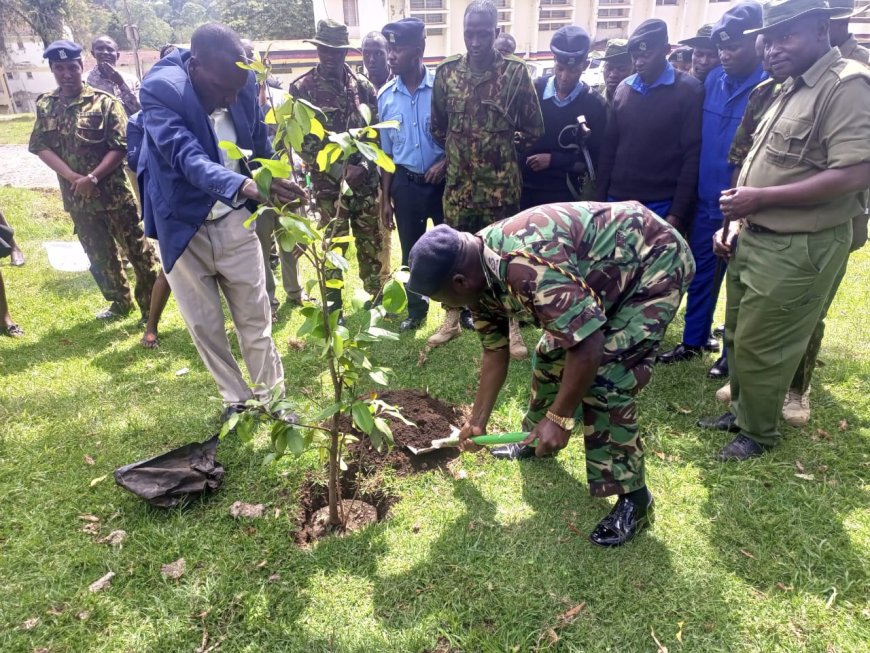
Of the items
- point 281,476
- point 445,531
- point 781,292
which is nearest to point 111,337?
point 281,476

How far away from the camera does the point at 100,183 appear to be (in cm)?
498

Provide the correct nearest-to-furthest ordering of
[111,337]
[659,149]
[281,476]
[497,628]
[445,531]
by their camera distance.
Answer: [497,628], [445,531], [281,476], [659,149], [111,337]

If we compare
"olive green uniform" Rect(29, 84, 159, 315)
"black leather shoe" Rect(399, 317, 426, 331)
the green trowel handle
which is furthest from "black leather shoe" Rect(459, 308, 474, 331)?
"olive green uniform" Rect(29, 84, 159, 315)

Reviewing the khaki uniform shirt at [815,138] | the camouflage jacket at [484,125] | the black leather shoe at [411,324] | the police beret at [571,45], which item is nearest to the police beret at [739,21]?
the khaki uniform shirt at [815,138]

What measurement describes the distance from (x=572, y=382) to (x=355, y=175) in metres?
3.05

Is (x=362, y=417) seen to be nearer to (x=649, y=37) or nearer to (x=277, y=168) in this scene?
(x=277, y=168)

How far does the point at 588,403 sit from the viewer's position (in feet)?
8.26

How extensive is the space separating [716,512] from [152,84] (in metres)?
3.71

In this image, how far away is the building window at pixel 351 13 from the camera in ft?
128

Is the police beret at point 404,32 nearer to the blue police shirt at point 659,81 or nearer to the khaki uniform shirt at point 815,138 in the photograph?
the blue police shirt at point 659,81

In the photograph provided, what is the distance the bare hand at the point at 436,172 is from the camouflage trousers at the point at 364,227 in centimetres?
60

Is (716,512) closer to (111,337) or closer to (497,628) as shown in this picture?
(497,628)

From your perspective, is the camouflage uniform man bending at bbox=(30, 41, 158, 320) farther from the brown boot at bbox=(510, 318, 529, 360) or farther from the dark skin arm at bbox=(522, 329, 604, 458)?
the dark skin arm at bbox=(522, 329, 604, 458)

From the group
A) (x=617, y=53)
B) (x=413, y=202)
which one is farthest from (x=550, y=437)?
(x=617, y=53)
